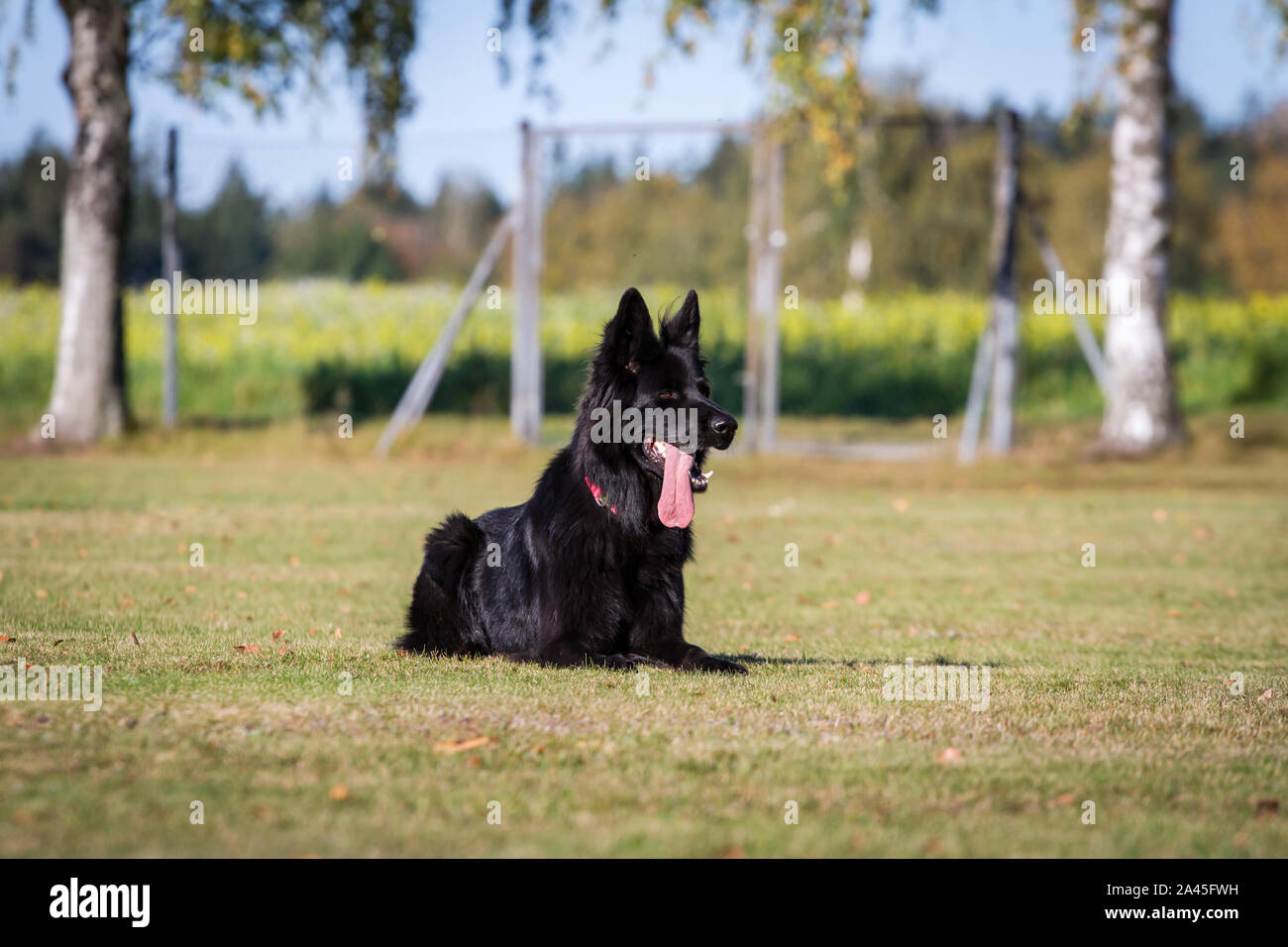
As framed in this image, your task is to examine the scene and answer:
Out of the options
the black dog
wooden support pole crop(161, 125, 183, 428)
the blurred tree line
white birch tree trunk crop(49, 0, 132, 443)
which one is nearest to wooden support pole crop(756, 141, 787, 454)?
the blurred tree line

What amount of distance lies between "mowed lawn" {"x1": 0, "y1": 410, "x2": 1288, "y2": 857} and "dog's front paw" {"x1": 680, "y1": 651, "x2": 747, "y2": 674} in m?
0.17

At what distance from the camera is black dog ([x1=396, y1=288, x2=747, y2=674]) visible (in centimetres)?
655

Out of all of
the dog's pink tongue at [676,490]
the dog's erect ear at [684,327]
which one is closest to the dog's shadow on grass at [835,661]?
the dog's pink tongue at [676,490]

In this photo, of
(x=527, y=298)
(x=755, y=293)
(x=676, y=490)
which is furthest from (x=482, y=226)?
(x=676, y=490)

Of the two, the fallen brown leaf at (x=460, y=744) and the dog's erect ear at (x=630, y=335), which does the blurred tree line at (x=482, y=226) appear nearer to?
the dog's erect ear at (x=630, y=335)

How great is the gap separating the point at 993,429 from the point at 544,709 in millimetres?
15124

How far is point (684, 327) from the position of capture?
6852mm

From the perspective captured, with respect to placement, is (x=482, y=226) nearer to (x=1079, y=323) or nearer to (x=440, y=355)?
(x=440, y=355)

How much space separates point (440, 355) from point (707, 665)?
1323 centimetres

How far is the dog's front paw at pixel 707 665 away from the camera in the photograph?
21.5 ft

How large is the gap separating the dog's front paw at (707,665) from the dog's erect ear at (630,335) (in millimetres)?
1396

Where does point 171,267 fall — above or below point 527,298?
above

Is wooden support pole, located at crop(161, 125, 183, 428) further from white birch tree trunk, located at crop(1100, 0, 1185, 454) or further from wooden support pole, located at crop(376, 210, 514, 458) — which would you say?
white birch tree trunk, located at crop(1100, 0, 1185, 454)
